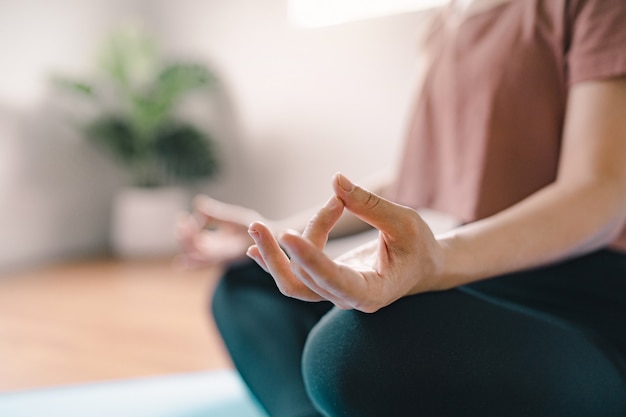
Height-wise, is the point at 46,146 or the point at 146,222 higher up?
the point at 46,146

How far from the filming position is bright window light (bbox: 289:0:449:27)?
2473mm

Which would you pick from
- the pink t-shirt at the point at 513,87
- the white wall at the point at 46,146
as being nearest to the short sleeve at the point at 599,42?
the pink t-shirt at the point at 513,87

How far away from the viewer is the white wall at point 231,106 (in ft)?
8.79

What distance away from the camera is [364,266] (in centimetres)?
58

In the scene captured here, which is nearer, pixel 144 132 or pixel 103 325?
pixel 103 325

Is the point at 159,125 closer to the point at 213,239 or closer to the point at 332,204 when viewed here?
the point at 213,239

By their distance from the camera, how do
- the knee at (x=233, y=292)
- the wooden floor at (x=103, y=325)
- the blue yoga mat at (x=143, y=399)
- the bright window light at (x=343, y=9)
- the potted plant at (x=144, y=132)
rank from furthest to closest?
the potted plant at (x=144, y=132), the bright window light at (x=343, y=9), the wooden floor at (x=103, y=325), the blue yoga mat at (x=143, y=399), the knee at (x=233, y=292)

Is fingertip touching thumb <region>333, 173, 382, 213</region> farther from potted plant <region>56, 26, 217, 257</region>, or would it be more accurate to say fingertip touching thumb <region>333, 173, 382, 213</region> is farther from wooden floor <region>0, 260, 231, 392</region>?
potted plant <region>56, 26, 217, 257</region>

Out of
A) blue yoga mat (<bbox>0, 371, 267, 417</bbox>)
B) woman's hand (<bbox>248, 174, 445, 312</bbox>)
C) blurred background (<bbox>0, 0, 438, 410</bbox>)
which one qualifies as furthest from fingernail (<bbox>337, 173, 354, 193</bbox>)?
blurred background (<bbox>0, 0, 438, 410</bbox>)

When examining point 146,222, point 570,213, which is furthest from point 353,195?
point 146,222

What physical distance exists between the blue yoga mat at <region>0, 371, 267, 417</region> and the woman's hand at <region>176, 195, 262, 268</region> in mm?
299

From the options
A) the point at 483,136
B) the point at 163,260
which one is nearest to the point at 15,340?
the point at 163,260

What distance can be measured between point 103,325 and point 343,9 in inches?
61.9

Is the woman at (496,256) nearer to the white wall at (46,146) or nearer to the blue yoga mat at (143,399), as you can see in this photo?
the blue yoga mat at (143,399)
